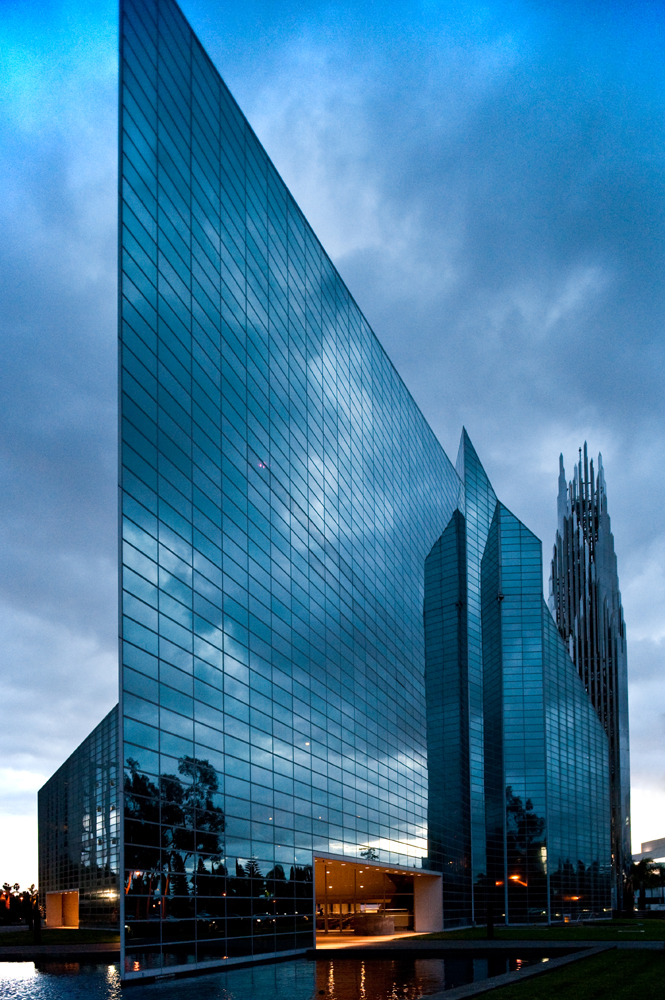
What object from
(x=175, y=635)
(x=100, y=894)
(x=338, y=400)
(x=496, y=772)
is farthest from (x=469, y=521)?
(x=175, y=635)

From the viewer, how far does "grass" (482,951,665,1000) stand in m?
18.1

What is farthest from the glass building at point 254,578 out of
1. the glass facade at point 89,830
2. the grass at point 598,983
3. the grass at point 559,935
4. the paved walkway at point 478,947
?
the glass facade at point 89,830

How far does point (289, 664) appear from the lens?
128ft

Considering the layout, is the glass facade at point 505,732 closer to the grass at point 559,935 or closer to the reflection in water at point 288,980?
the grass at point 559,935

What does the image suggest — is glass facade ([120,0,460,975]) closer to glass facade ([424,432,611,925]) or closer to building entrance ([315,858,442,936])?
building entrance ([315,858,442,936])

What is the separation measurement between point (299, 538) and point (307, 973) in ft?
63.0

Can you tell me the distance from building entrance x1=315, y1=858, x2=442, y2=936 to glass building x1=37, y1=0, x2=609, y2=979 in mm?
282

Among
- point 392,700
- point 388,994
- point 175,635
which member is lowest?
point 388,994

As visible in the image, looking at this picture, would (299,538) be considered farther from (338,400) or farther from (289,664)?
(338,400)

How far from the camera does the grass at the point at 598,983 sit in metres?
18.1

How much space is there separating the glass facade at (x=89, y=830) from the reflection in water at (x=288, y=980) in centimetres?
3587

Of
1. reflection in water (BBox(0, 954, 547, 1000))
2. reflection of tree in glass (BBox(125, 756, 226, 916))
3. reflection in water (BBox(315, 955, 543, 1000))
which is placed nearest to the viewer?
reflection in water (BBox(315, 955, 543, 1000))

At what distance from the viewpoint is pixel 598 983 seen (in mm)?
20422

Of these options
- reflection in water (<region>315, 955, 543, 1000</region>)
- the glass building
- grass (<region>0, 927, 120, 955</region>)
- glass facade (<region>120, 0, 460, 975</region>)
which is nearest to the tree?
the glass building
